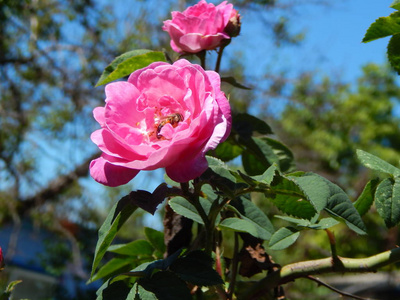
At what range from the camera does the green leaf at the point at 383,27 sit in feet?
2.38

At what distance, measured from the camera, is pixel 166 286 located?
0.62 meters

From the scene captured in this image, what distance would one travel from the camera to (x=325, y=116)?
8.93 metres

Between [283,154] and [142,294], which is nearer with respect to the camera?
[142,294]

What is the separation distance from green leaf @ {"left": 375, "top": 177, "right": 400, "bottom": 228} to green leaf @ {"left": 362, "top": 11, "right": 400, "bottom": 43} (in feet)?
0.73

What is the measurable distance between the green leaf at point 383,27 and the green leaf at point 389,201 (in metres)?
0.22

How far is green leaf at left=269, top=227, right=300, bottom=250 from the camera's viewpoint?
0.73 metres

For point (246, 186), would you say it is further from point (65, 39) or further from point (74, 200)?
point (74, 200)

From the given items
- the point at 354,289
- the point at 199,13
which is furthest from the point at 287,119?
the point at 199,13

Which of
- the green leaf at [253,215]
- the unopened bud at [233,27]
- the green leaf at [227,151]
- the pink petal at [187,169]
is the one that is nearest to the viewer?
the pink petal at [187,169]

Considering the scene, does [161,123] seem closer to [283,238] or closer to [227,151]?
[283,238]

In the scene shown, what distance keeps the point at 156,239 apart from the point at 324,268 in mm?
342

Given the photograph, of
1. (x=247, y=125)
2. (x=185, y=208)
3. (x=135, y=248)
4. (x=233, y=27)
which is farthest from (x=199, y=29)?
(x=135, y=248)

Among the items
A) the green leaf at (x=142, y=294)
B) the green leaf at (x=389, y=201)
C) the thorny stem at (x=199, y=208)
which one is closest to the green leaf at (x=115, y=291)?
the green leaf at (x=142, y=294)

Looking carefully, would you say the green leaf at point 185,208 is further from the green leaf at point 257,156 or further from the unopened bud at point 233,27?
the unopened bud at point 233,27
